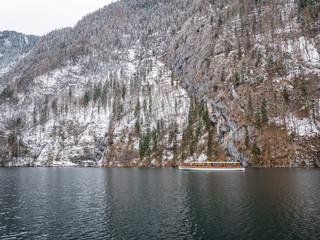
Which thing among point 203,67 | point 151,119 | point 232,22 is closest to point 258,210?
point 151,119

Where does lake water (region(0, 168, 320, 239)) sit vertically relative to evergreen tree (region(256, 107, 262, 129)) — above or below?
below

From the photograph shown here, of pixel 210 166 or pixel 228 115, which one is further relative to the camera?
pixel 228 115

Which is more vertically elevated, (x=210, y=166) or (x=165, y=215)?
(x=210, y=166)

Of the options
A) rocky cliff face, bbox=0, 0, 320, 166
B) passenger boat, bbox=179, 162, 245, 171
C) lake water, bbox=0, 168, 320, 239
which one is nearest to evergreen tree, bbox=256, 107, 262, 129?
rocky cliff face, bbox=0, 0, 320, 166

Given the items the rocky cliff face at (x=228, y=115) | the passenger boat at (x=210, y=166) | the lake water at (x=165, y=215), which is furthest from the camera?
the rocky cliff face at (x=228, y=115)

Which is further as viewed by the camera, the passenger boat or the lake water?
the passenger boat

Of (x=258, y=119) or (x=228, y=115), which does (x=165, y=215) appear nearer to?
(x=258, y=119)

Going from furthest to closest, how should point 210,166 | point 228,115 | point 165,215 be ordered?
point 228,115 < point 210,166 < point 165,215

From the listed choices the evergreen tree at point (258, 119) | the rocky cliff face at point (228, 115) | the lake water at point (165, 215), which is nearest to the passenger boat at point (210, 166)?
the rocky cliff face at point (228, 115)

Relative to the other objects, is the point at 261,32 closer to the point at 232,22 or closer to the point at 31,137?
the point at 232,22

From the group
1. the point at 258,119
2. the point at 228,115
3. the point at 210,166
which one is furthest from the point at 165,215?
the point at 228,115

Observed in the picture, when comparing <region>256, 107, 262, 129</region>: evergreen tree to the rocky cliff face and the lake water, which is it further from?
the lake water

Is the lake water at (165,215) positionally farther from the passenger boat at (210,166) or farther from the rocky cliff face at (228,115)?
the rocky cliff face at (228,115)

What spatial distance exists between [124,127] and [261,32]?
402 ft
